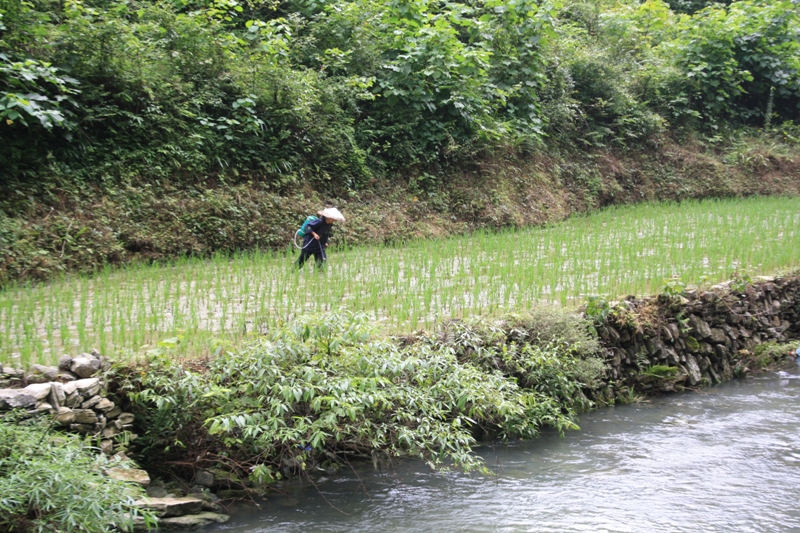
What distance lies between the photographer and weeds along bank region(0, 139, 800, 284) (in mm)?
9211

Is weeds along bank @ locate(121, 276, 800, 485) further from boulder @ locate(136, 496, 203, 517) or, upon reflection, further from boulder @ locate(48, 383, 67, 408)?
boulder @ locate(48, 383, 67, 408)

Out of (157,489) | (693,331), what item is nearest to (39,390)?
(157,489)

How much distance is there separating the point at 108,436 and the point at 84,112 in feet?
23.1

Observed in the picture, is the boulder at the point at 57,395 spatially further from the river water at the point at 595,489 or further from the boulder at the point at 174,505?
the river water at the point at 595,489

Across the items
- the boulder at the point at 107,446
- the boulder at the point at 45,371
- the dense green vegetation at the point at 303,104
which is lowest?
the boulder at the point at 107,446

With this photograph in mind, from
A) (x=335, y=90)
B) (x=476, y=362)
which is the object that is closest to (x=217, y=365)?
(x=476, y=362)

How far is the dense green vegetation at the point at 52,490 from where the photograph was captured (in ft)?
12.5

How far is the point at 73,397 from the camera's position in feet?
15.1

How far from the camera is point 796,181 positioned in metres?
19.0

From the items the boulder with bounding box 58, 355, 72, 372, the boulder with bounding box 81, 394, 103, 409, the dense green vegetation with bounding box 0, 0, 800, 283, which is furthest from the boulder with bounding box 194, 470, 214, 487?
the dense green vegetation with bounding box 0, 0, 800, 283

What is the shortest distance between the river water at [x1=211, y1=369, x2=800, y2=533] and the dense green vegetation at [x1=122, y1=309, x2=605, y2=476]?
0.24 meters

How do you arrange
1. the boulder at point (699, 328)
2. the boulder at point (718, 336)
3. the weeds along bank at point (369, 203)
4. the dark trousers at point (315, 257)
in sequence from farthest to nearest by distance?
the weeds along bank at point (369, 203) < the dark trousers at point (315, 257) < the boulder at point (718, 336) < the boulder at point (699, 328)

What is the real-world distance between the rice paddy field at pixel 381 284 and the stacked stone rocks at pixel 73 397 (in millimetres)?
262

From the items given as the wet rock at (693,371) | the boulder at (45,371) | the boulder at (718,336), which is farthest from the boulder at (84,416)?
the boulder at (718,336)
